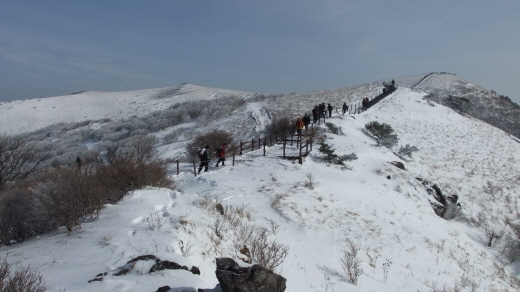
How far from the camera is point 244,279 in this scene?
403 centimetres

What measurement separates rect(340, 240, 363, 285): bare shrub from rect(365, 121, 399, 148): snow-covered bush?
583 inches

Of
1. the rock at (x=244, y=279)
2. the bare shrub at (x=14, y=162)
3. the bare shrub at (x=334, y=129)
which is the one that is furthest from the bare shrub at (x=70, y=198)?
the bare shrub at (x=334, y=129)

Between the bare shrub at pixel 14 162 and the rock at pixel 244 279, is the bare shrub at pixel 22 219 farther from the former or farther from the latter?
the bare shrub at pixel 14 162

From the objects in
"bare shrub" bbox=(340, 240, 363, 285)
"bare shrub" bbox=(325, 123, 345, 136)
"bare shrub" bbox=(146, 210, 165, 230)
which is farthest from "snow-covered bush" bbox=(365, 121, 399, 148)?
"bare shrub" bbox=(146, 210, 165, 230)

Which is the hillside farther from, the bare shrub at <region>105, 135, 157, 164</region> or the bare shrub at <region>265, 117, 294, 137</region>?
the bare shrub at <region>105, 135, 157, 164</region>

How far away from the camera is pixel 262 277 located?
13.6 feet

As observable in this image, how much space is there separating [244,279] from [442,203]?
1324cm

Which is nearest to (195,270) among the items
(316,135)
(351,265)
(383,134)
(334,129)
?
(351,265)

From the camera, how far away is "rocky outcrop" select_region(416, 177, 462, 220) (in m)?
13.9

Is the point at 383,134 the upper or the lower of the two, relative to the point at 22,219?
lower

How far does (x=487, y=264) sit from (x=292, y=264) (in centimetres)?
704

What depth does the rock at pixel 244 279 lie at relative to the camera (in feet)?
13.0

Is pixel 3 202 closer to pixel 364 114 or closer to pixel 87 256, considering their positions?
pixel 87 256

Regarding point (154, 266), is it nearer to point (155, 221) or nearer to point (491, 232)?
point (155, 221)
